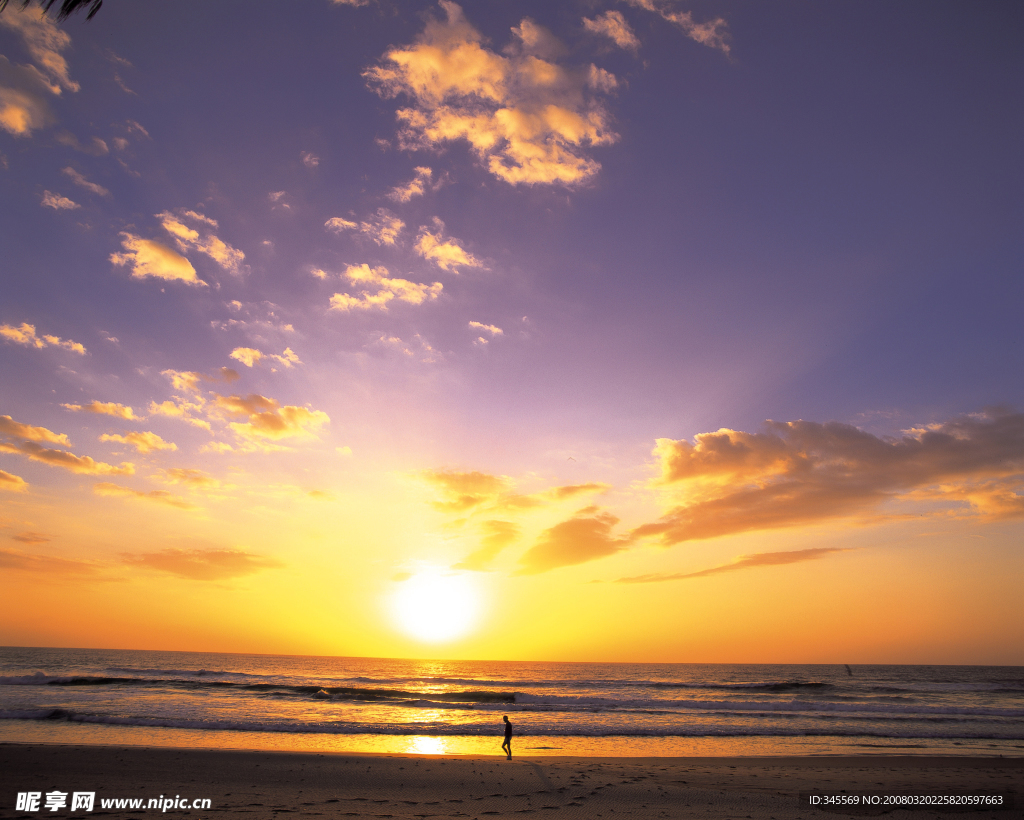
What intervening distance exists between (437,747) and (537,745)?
4.08m

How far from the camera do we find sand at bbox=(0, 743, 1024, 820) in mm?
11828

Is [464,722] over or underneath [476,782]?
underneath

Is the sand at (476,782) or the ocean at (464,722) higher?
the sand at (476,782)

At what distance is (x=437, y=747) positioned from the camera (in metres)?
19.7

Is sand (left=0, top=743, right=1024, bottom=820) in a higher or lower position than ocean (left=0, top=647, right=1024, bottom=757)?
higher

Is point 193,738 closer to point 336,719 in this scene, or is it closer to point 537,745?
point 336,719

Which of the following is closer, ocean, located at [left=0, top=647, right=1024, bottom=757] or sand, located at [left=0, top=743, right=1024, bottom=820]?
sand, located at [left=0, top=743, right=1024, bottom=820]

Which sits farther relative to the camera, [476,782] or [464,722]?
[464,722]

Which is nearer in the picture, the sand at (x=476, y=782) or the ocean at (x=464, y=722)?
the sand at (x=476, y=782)

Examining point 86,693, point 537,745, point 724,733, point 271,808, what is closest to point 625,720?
point 724,733

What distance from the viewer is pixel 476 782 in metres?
14.2

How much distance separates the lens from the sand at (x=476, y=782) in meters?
11.8

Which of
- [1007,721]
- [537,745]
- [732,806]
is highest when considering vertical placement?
[732,806]

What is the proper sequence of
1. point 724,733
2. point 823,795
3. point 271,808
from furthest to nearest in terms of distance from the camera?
point 724,733, point 823,795, point 271,808
